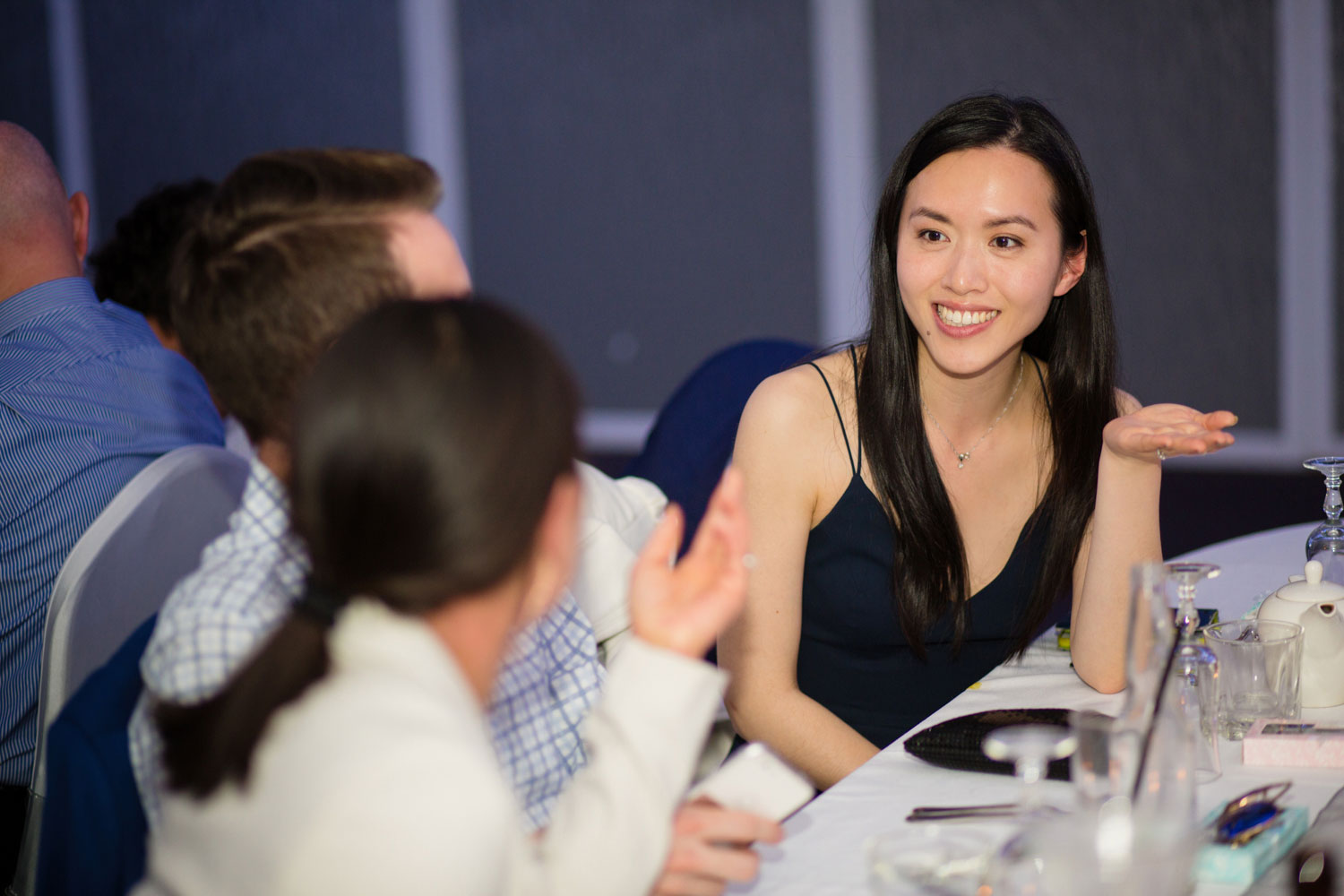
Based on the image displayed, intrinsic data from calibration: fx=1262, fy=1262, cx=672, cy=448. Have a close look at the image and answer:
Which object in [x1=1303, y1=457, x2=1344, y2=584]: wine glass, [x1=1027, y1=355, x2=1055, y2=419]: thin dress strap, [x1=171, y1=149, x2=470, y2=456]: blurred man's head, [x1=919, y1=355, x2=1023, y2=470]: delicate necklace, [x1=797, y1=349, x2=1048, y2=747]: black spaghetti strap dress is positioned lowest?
[x1=797, y1=349, x2=1048, y2=747]: black spaghetti strap dress

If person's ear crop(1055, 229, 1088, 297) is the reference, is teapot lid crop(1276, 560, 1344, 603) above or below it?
below

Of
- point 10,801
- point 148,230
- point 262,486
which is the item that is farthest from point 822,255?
point 262,486

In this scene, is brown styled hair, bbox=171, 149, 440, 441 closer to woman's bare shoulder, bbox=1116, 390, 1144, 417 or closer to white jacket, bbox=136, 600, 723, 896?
white jacket, bbox=136, 600, 723, 896

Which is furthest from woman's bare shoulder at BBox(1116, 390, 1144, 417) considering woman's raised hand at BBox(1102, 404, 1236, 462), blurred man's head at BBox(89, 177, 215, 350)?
blurred man's head at BBox(89, 177, 215, 350)

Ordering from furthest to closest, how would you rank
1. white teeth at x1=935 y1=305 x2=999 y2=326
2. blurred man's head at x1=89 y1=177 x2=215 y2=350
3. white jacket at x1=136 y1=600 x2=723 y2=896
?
blurred man's head at x1=89 y1=177 x2=215 y2=350 < white teeth at x1=935 y1=305 x2=999 y2=326 < white jacket at x1=136 y1=600 x2=723 y2=896

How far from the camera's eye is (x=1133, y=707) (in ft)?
3.34

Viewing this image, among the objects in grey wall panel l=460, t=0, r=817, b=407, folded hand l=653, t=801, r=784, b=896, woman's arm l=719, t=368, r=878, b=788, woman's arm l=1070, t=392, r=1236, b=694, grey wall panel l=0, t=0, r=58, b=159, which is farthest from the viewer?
grey wall panel l=0, t=0, r=58, b=159

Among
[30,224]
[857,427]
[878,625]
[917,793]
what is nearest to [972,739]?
[917,793]

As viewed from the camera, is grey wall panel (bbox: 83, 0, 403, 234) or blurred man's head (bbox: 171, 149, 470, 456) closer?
blurred man's head (bbox: 171, 149, 470, 456)

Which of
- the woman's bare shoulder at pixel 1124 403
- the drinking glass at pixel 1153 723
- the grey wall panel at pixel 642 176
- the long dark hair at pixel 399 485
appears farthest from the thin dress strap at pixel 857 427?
the grey wall panel at pixel 642 176

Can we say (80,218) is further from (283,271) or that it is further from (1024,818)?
(1024,818)

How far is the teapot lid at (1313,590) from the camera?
1442 millimetres

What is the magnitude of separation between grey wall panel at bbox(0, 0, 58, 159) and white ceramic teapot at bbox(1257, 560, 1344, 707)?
8015 millimetres

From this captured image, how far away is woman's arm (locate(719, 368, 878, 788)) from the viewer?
5.77 feet
